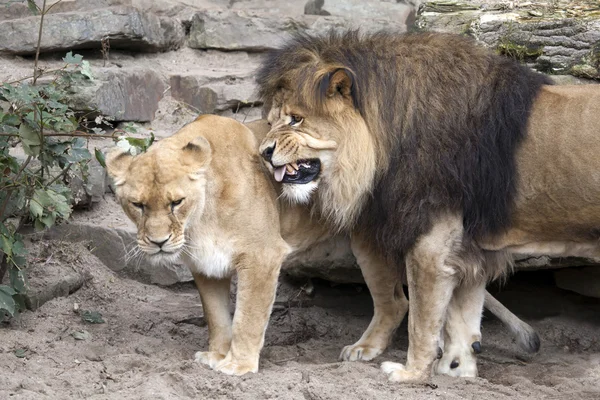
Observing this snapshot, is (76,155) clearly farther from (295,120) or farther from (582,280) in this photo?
(582,280)

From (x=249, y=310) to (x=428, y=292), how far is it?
881 millimetres

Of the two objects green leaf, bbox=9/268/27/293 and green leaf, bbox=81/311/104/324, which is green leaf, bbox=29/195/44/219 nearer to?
green leaf, bbox=9/268/27/293

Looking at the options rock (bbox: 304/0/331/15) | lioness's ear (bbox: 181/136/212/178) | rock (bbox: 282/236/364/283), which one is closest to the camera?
lioness's ear (bbox: 181/136/212/178)

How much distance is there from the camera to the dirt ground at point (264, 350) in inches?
175

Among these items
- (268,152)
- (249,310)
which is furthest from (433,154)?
(249,310)

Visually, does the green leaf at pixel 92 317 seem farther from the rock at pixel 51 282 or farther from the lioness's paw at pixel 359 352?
the lioness's paw at pixel 359 352

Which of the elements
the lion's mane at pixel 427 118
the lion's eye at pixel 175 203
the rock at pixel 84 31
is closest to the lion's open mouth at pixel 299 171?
the lion's mane at pixel 427 118

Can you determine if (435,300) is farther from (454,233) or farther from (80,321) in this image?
(80,321)

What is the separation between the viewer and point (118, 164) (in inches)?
185

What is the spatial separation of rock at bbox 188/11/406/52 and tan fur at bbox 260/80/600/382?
2.11m

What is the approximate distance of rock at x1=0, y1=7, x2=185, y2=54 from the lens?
6195 mm

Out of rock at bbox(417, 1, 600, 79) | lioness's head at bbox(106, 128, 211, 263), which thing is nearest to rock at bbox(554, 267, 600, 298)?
rock at bbox(417, 1, 600, 79)

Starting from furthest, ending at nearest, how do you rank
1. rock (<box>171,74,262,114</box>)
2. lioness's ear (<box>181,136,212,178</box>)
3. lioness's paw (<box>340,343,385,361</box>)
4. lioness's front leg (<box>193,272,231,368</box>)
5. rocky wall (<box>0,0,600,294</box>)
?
rock (<box>171,74,262,114</box>)
rocky wall (<box>0,0,600,294</box>)
lioness's paw (<box>340,343,385,361</box>)
lioness's front leg (<box>193,272,231,368</box>)
lioness's ear (<box>181,136,212,178</box>)

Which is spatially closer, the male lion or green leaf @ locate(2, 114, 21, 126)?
the male lion
